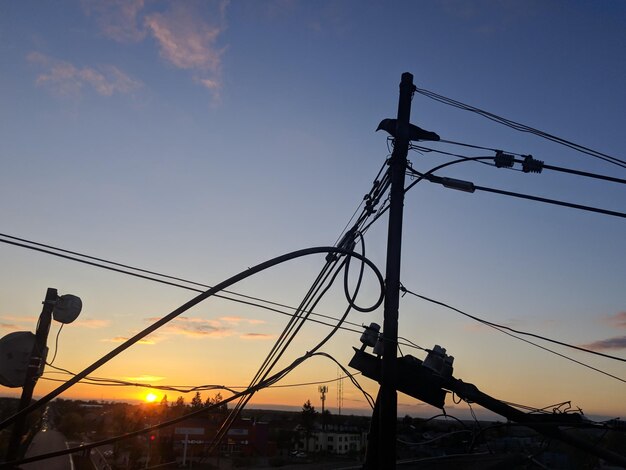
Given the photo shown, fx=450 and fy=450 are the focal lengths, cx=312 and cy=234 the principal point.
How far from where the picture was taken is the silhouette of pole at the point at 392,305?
613 cm

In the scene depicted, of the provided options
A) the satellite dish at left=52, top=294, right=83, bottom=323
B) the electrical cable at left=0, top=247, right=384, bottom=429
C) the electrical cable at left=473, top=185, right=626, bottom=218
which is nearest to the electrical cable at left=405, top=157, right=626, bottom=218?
the electrical cable at left=473, top=185, right=626, bottom=218

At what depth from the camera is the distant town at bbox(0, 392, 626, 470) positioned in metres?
7.79

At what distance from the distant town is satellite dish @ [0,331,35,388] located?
1.50 meters

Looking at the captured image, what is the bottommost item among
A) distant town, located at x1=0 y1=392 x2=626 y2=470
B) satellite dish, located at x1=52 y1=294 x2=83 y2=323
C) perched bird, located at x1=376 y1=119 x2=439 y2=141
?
distant town, located at x1=0 y1=392 x2=626 y2=470

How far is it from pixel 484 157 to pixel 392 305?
11.3 feet

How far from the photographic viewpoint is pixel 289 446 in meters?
84.7

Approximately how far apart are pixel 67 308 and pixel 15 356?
1087mm

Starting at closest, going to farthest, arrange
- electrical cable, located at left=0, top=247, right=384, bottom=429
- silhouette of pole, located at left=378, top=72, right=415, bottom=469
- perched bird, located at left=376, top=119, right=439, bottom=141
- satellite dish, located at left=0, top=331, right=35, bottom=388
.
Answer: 1. electrical cable, located at left=0, top=247, right=384, bottom=429
2. silhouette of pole, located at left=378, top=72, right=415, bottom=469
3. satellite dish, located at left=0, top=331, right=35, bottom=388
4. perched bird, located at left=376, top=119, right=439, bottom=141

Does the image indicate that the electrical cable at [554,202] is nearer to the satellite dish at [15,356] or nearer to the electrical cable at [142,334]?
the electrical cable at [142,334]

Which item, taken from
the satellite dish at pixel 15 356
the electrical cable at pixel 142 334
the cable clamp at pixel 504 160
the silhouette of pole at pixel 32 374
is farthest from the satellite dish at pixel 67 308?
the cable clamp at pixel 504 160

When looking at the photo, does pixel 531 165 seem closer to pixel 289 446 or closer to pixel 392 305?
pixel 392 305

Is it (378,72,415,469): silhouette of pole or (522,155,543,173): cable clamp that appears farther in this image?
(522,155,543,173): cable clamp

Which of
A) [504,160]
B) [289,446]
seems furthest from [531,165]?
[289,446]

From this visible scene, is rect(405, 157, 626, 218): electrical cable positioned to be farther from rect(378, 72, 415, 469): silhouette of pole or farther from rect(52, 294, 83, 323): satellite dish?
rect(52, 294, 83, 323): satellite dish
